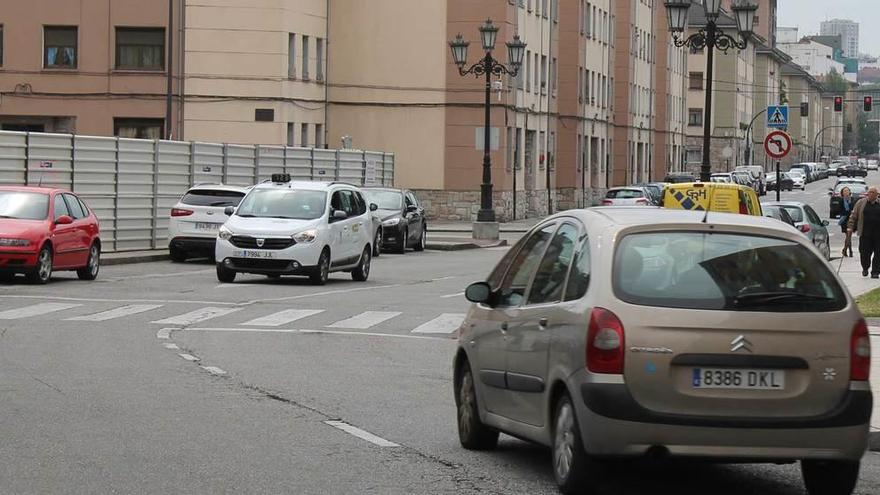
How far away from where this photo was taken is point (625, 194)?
193 feet

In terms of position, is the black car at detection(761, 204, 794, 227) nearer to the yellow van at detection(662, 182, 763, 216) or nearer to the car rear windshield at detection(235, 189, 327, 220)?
the yellow van at detection(662, 182, 763, 216)

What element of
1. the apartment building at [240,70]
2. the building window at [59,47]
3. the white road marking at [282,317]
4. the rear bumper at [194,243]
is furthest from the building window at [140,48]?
the white road marking at [282,317]

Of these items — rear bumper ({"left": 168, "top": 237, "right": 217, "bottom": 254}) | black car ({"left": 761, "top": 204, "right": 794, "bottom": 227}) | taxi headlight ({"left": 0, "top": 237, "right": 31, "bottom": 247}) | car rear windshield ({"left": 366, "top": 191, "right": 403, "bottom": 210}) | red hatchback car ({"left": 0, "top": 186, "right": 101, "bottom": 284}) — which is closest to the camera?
taxi headlight ({"left": 0, "top": 237, "right": 31, "bottom": 247})

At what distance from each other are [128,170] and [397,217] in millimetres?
7638

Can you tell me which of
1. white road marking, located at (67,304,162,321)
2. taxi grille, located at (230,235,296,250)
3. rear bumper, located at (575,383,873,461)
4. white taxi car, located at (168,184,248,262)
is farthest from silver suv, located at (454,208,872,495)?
white taxi car, located at (168,184,248,262)

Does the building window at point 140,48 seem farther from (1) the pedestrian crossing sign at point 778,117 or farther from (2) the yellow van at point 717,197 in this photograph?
(2) the yellow van at point 717,197

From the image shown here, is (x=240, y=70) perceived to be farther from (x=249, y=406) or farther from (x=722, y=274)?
(x=722, y=274)

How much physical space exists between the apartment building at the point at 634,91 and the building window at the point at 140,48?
43.3m

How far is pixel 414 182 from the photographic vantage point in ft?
213

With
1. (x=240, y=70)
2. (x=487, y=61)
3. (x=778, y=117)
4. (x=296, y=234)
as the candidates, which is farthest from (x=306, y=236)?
(x=240, y=70)

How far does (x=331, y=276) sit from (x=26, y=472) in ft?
76.1

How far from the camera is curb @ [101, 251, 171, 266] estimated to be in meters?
34.1

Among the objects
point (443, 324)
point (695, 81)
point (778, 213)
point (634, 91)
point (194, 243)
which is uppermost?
point (695, 81)

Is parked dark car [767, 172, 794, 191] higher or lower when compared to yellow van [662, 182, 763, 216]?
higher
